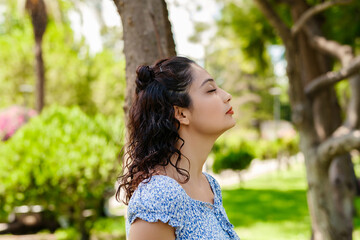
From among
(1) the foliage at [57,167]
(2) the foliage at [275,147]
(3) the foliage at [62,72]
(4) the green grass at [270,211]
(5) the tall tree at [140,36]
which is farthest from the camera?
(3) the foliage at [62,72]

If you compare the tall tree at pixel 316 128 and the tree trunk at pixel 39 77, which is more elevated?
the tree trunk at pixel 39 77

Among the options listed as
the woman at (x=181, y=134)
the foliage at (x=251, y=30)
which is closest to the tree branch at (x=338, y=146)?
the woman at (x=181, y=134)

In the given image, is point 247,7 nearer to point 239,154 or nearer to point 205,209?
point 239,154

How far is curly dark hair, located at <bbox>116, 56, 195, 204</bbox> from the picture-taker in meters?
1.64

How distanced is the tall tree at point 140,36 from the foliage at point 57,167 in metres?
4.07

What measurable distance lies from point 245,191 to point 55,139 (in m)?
9.31

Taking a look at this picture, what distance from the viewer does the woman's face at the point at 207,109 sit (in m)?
1.68

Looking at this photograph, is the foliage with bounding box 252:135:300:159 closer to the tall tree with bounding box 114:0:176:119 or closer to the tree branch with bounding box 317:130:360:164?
the tree branch with bounding box 317:130:360:164

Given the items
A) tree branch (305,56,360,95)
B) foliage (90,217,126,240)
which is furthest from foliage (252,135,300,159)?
tree branch (305,56,360,95)

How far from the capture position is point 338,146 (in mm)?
4984

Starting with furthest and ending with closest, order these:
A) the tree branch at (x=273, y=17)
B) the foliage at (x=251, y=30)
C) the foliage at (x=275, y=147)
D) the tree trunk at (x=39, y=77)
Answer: the foliage at (x=275, y=147)
the tree trunk at (x=39, y=77)
the foliage at (x=251, y=30)
the tree branch at (x=273, y=17)

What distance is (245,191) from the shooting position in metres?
14.9

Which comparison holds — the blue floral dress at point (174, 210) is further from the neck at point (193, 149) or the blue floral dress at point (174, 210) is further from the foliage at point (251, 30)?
the foliage at point (251, 30)

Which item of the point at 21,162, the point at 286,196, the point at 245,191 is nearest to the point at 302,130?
the point at 21,162
